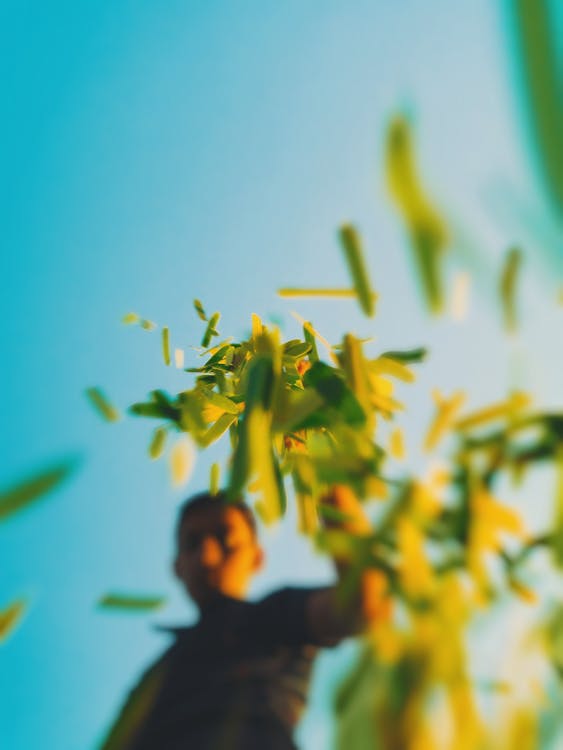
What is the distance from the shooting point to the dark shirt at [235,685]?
477mm

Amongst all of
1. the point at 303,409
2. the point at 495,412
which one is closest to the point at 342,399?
the point at 303,409

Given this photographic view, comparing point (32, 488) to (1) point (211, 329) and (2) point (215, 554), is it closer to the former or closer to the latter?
(2) point (215, 554)

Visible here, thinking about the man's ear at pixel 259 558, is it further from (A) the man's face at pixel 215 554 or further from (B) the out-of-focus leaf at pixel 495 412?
(B) the out-of-focus leaf at pixel 495 412

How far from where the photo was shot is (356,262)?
418 millimetres

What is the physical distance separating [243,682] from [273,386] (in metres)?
0.27

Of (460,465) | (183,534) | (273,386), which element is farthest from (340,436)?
(183,534)

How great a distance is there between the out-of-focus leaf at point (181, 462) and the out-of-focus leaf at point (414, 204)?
21.2 inches

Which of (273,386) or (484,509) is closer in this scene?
(484,509)

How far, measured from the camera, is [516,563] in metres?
0.32

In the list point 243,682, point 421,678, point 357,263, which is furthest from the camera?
point 243,682

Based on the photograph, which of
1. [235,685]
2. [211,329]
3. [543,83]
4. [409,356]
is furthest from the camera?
[211,329]

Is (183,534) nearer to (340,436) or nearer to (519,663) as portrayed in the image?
(340,436)

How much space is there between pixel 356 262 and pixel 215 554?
1.55 feet

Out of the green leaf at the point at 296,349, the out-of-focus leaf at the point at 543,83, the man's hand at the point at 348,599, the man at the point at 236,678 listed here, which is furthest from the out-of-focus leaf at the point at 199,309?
the out-of-focus leaf at the point at 543,83
